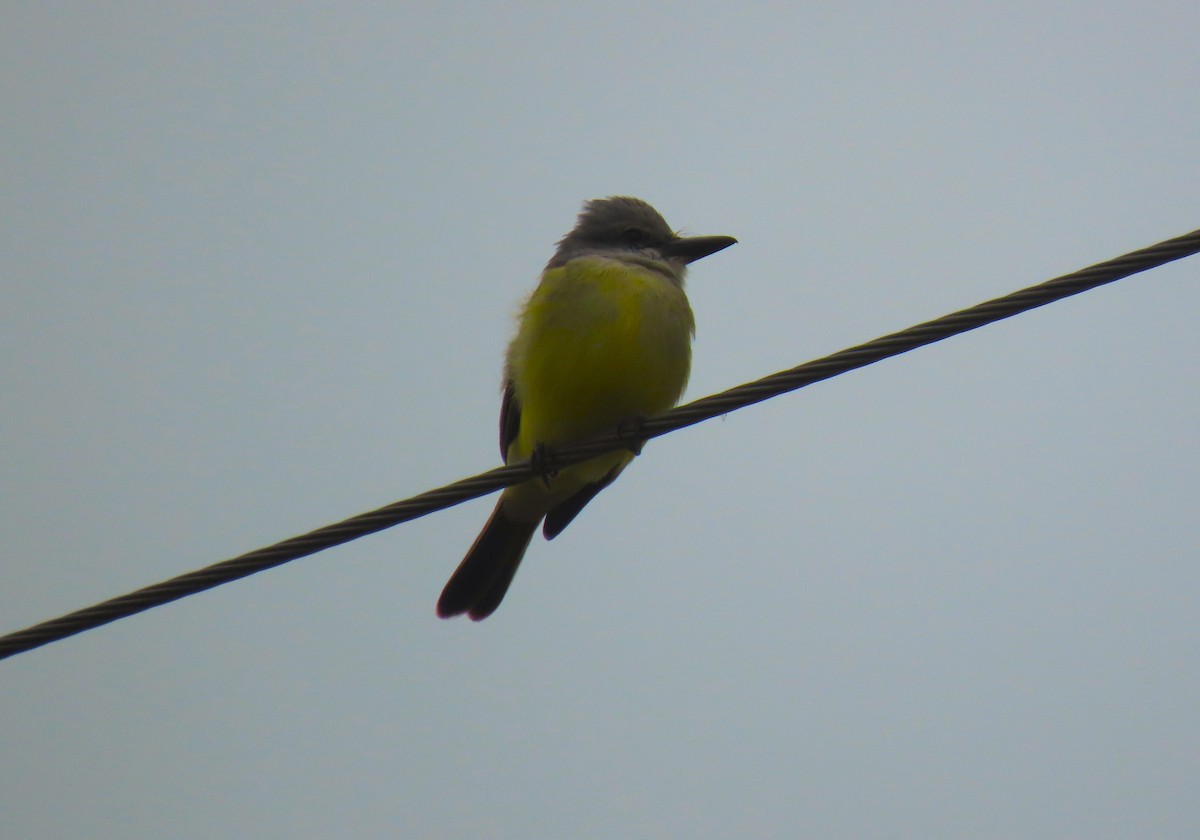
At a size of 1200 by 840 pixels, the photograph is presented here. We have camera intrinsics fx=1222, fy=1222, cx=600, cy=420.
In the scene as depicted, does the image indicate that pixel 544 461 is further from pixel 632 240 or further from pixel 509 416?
pixel 632 240

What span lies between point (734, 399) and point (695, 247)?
2.54 m

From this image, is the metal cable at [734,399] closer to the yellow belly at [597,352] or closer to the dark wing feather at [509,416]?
the yellow belly at [597,352]

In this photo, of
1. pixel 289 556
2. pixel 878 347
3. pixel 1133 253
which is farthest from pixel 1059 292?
pixel 289 556

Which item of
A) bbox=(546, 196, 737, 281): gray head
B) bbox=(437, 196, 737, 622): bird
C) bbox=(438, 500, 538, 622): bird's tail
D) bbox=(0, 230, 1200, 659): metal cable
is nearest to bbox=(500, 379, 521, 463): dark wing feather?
bbox=(437, 196, 737, 622): bird

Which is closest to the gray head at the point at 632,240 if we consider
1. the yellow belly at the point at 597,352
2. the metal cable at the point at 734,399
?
the yellow belly at the point at 597,352

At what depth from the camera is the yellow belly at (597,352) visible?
16.5 ft

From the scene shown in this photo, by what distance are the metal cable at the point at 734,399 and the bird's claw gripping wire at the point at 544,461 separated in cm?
123

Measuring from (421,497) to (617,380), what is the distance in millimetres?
1620

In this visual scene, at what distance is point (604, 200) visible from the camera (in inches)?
251

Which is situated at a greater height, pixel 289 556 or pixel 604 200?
pixel 604 200

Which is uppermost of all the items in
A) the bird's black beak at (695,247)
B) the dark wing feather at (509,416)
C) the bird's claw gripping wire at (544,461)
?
the bird's black beak at (695,247)

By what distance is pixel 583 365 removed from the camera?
501 centimetres

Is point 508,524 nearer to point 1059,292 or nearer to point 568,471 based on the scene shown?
point 568,471

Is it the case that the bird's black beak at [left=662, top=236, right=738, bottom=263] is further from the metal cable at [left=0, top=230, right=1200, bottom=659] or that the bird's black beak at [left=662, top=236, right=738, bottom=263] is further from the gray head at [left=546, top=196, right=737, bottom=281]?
the metal cable at [left=0, top=230, right=1200, bottom=659]
